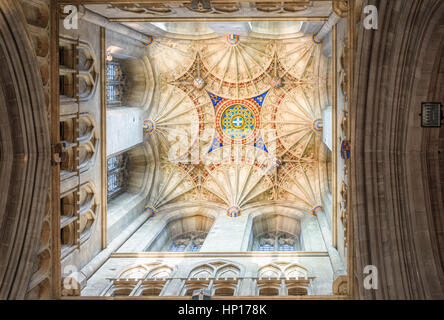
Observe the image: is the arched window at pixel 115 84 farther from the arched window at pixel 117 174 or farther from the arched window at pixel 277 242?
the arched window at pixel 277 242

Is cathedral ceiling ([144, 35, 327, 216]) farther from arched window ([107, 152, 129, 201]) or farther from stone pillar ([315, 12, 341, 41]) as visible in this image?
stone pillar ([315, 12, 341, 41])

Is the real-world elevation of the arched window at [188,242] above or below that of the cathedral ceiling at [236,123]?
below

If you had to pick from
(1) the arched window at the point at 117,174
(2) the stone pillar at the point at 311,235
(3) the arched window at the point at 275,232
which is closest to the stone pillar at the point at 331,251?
(2) the stone pillar at the point at 311,235

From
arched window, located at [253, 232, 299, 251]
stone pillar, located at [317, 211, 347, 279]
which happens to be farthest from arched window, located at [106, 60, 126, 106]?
stone pillar, located at [317, 211, 347, 279]

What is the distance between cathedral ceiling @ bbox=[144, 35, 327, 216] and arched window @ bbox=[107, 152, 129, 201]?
4.01 feet

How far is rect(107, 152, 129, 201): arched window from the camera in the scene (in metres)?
14.0

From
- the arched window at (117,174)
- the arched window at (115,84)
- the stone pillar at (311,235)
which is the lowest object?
the stone pillar at (311,235)

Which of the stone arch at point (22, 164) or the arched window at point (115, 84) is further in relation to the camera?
the arched window at point (115, 84)

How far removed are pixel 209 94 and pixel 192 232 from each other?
18.1 feet

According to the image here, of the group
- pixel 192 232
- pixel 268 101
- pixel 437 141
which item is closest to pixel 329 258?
pixel 437 141

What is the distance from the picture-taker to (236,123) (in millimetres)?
16031

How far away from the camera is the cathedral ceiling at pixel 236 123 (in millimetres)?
14742

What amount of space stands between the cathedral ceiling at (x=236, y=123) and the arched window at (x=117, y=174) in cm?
122

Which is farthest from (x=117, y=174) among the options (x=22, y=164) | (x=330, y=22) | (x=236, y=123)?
(x=330, y=22)
